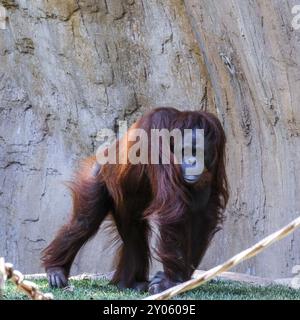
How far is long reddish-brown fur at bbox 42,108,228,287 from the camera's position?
4.31 metres

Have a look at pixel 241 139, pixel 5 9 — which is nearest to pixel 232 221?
pixel 241 139

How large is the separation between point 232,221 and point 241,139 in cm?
65

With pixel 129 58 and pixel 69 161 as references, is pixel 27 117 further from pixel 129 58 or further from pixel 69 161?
pixel 129 58

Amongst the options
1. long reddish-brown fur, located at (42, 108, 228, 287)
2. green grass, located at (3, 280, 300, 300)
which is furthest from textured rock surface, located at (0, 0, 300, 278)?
green grass, located at (3, 280, 300, 300)

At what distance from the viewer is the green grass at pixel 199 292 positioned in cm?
404

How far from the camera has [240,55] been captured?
543cm

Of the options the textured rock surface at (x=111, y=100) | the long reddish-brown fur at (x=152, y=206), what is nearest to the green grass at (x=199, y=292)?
the long reddish-brown fur at (x=152, y=206)

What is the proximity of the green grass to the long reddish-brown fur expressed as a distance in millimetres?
141

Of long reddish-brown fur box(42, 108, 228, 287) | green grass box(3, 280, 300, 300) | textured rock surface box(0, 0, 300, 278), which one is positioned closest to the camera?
green grass box(3, 280, 300, 300)

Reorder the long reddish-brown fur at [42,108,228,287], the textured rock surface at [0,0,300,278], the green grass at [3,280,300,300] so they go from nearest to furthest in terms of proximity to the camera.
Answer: the green grass at [3,280,300,300]
the long reddish-brown fur at [42,108,228,287]
the textured rock surface at [0,0,300,278]

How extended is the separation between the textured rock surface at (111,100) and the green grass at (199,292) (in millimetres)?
950

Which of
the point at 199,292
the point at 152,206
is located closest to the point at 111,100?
the point at 152,206

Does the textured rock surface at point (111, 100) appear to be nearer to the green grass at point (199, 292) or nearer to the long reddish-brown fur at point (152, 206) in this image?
the long reddish-brown fur at point (152, 206)

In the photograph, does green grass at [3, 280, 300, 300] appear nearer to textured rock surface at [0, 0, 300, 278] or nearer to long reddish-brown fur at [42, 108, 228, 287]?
long reddish-brown fur at [42, 108, 228, 287]
